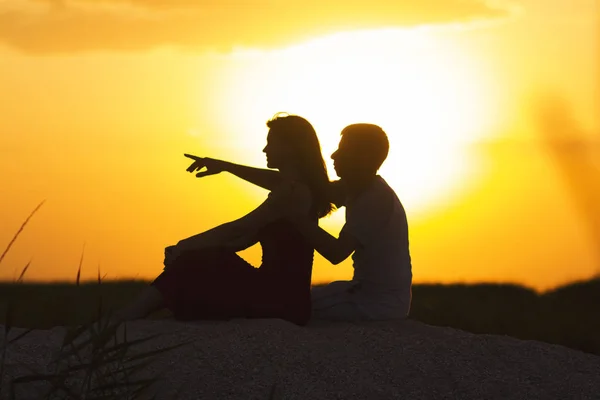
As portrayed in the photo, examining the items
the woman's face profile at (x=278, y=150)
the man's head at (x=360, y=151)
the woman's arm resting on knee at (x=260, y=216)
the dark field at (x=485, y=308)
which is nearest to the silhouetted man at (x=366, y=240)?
the man's head at (x=360, y=151)

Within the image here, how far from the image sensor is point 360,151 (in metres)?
6.48

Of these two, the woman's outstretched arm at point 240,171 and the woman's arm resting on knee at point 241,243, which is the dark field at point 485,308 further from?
the woman's outstretched arm at point 240,171

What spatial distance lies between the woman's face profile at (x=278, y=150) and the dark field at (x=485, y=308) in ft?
4.58

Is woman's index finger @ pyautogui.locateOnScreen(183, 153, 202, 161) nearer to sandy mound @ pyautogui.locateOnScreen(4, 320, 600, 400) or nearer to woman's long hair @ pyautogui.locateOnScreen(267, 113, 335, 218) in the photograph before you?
woman's long hair @ pyautogui.locateOnScreen(267, 113, 335, 218)

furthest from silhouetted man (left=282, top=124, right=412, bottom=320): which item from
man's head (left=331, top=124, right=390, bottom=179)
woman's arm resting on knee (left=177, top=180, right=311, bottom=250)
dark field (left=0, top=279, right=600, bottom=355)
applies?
dark field (left=0, top=279, right=600, bottom=355)

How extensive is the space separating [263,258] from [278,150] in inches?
30.6

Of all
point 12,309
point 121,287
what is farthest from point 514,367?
point 121,287

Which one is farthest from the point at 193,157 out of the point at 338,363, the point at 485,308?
the point at 485,308

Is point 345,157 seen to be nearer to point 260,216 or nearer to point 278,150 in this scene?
point 278,150

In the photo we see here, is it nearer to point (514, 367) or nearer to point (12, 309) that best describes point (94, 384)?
point (12, 309)

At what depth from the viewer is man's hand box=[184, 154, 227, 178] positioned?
6398 mm

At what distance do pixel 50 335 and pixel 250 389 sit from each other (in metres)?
1.58

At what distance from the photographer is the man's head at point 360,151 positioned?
645 centimetres

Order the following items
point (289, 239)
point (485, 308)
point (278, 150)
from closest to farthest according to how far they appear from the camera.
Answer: point (278, 150)
point (289, 239)
point (485, 308)
